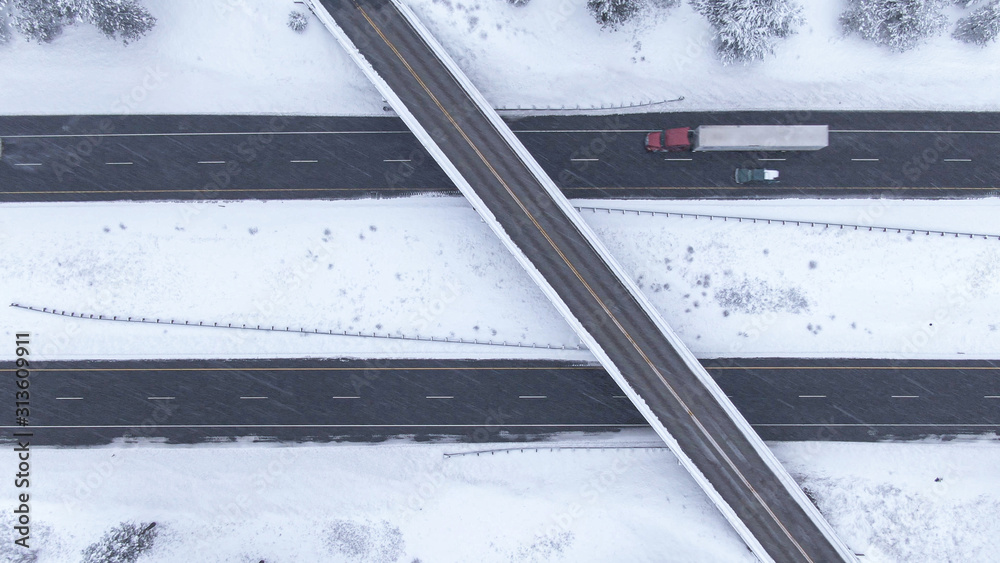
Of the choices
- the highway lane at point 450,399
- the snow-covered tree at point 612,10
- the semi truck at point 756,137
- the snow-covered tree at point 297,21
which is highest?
the snow-covered tree at point 297,21

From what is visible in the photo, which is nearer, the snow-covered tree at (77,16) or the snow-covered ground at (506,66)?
the snow-covered tree at (77,16)

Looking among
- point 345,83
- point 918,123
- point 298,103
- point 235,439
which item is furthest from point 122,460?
point 918,123

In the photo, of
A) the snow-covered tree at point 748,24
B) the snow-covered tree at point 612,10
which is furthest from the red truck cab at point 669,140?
the snow-covered tree at point 612,10

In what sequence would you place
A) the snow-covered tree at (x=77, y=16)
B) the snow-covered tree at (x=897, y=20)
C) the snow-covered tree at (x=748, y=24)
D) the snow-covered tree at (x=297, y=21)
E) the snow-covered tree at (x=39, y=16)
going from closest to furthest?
the snow-covered tree at (x=748, y=24)
the snow-covered tree at (x=77, y=16)
the snow-covered tree at (x=39, y=16)
the snow-covered tree at (x=897, y=20)
the snow-covered tree at (x=297, y=21)

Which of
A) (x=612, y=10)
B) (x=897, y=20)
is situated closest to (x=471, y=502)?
(x=612, y=10)

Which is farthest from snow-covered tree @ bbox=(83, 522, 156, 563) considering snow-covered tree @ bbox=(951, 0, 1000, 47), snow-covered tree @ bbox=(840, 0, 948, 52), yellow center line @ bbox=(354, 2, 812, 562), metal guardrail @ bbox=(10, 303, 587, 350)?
snow-covered tree @ bbox=(951, 0, 1000, 47)

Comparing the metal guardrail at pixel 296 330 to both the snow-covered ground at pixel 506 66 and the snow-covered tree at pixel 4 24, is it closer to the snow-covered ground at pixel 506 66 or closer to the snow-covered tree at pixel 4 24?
the snow-covered ground at pixel 506 66

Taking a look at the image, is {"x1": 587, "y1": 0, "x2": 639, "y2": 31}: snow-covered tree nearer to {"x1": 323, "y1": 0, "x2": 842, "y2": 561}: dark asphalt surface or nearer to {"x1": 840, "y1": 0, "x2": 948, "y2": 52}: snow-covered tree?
{"x1": 323, "y1": 0, "x2": 842, "y2": 561}: dark asphalt surface

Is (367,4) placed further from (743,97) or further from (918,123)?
(918,123)
